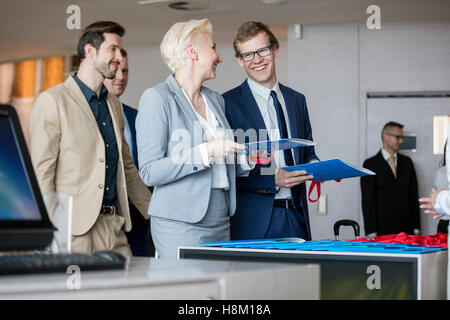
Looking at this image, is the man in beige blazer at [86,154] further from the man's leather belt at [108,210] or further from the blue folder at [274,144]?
the blue folder at [274,144]

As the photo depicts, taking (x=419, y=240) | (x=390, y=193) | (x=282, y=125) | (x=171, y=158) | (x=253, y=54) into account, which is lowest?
(x=390, y=193)

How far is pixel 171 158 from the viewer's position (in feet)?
7.80

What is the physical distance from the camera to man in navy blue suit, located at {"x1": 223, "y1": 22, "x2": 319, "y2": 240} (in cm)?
296

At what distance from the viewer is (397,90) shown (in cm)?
725

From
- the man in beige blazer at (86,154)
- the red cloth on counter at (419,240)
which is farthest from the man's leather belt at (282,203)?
the man in beige blazer at (86,154)

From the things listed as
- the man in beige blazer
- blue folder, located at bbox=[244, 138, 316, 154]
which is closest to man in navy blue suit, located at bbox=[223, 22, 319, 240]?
blue folder, located at bbox=[244, 138, 316, 154]

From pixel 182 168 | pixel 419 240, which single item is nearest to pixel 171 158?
pixel 182 168

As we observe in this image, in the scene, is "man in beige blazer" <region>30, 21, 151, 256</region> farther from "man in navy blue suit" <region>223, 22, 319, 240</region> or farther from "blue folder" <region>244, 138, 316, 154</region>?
"blue folder" <region>244, 138, 316, 154</region>

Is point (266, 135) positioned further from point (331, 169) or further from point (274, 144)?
point (274, 144)

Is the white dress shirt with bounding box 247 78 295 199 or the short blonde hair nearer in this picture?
the short blonde hair

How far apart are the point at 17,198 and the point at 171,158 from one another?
1.12 m

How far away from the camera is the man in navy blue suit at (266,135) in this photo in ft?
9.71

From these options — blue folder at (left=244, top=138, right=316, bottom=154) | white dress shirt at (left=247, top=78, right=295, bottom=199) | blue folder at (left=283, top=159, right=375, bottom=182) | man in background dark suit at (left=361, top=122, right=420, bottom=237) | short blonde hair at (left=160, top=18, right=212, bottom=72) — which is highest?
short blonde hair at (left=160, top=18, right=212, bottom=72)
